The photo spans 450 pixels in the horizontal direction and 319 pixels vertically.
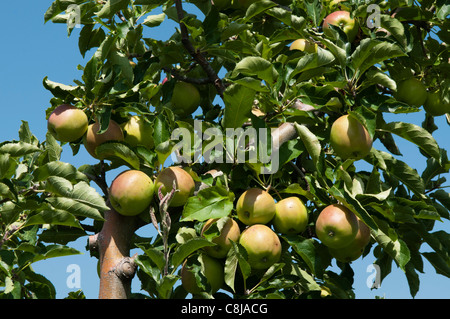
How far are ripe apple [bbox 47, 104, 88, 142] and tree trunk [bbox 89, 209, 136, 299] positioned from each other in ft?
1.30

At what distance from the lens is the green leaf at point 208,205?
2.41m

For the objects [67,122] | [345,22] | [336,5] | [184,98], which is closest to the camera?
[67,122]

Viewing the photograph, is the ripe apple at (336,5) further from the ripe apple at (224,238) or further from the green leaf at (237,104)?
the ripe apple at (224,238)

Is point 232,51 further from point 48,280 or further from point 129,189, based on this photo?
point 48,280

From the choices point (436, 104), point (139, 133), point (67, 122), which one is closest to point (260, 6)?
point (139, 133)

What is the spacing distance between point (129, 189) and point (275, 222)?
634 mm

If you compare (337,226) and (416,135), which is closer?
(337,226)

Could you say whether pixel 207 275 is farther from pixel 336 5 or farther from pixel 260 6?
pixel 336 5

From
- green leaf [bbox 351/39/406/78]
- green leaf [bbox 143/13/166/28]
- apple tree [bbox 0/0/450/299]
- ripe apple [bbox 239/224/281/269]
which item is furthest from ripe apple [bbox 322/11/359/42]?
ripe apple [bbox 239/224/281/269]

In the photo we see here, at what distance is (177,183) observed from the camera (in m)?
2.55

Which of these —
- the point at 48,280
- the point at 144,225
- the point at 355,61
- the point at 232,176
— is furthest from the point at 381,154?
the point at 48,280

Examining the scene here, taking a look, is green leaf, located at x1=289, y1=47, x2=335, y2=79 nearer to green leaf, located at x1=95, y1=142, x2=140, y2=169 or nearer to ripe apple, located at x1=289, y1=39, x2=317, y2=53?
ripe apple, located at x1=289, y1=39, x2=317, y2=53

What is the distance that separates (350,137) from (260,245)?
59 cm

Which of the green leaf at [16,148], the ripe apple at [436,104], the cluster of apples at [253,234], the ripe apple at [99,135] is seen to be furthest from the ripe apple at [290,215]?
the ripe apple at [436,104]
